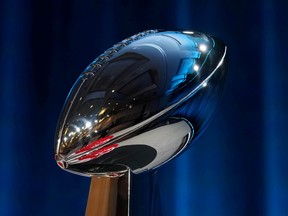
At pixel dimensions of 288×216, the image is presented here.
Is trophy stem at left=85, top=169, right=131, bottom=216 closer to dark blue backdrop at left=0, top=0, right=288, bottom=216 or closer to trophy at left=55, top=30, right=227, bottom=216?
trophy at left=55, top=30, right=227, bottom=216

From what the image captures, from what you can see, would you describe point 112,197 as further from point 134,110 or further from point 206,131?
point 206,131

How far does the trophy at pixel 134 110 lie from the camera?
1.00 feet

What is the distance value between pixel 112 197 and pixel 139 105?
97mm

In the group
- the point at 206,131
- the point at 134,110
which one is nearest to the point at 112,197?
the point at 134,110

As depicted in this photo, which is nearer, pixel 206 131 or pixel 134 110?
pixel 134 110

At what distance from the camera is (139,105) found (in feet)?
1.03

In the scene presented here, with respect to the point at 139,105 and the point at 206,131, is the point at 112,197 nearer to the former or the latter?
the point at 139,105

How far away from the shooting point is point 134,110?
31 centimetres

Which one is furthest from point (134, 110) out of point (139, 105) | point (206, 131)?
point (206, 131)

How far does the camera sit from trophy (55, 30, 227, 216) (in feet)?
1.00

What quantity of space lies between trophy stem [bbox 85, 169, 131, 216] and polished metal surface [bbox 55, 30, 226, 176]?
0.05ft

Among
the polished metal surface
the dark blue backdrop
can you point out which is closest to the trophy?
the polished metal surface
